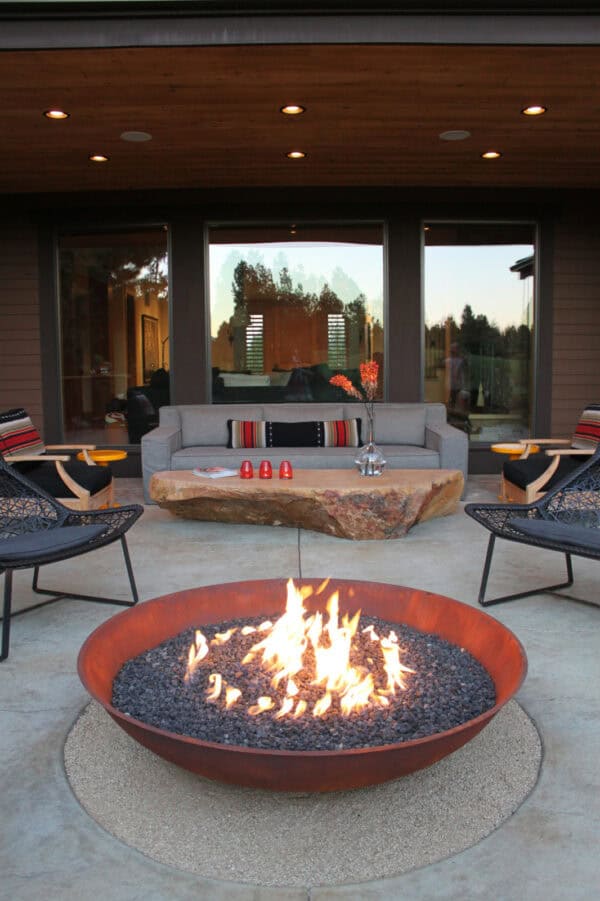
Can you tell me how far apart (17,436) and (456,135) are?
13.1 feet

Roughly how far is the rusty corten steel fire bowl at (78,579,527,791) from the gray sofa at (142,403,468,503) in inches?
127

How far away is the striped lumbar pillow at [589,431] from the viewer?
5832mm

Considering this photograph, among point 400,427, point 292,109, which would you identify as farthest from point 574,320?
point 292,109

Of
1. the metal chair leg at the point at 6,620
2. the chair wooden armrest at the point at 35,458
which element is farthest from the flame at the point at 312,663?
the chair wooden armrest at the point at 35,458

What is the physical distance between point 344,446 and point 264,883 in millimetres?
5015

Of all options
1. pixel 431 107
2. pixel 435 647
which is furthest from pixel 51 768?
pixel 431 107

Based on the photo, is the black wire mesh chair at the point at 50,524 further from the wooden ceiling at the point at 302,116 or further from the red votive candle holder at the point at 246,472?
the wooden ceiling at the point at 302,116

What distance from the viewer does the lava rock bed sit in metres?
2.06

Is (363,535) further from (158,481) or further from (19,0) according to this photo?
(19,0)

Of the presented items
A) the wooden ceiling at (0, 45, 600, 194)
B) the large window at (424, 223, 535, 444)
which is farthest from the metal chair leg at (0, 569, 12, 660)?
the large window at (424, 223, 535, 444)

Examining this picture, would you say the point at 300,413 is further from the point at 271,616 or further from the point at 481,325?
the point at 271,616

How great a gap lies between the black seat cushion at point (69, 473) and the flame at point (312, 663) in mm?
2722

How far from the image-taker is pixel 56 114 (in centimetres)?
516

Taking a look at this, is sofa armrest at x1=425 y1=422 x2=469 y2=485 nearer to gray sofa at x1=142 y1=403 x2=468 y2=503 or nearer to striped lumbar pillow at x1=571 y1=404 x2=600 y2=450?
gray sofa at x1=142 y1=403 x2=468 y2=503
